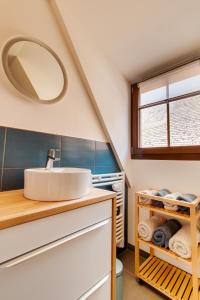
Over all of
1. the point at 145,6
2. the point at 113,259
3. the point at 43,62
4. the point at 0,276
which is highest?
the point at 145,6

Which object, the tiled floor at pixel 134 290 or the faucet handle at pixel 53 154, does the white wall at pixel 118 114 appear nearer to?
the tiled floor at pixel 134 290

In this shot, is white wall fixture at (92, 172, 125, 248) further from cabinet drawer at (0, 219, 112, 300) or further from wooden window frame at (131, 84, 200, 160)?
→ cabinet drawer at (0, 219, 112, 300)

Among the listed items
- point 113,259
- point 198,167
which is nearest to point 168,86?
point 198,167

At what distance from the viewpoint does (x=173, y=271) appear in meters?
1.32

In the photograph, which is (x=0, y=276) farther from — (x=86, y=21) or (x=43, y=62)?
(x=86, y=21)

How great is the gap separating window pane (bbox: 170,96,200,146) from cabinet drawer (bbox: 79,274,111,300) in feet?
4.02

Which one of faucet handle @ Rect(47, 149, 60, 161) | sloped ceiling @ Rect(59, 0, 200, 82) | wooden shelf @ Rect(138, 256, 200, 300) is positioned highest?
sloped ceiling @ Rect(59, 0, 200, 82)

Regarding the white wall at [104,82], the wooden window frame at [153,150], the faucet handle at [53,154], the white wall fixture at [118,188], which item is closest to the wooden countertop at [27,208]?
the faucet handle at [53,154]

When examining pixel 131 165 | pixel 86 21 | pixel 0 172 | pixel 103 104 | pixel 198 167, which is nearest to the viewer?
pixel 0 172

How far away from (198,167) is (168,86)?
842 mm

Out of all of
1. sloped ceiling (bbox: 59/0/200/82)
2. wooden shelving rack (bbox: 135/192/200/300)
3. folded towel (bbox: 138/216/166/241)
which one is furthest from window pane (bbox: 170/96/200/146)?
folded towel (bbox: 138/216/166/241)

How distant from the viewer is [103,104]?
1.40 m

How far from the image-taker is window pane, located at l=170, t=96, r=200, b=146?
4.46ft

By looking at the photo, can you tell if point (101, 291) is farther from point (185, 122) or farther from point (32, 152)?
point (185, 122)
